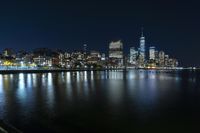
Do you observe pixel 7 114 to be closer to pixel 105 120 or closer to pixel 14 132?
pixel 105 120

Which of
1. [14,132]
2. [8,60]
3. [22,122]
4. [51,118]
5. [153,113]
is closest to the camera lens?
[14,132]

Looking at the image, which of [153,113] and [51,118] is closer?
[51,118]

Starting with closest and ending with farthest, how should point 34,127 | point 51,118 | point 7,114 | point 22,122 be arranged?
point 34,127 → point 22,122 → point 51,118 → point 7,114

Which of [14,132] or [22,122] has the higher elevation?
[14,132]

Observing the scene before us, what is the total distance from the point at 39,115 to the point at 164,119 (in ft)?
31.1

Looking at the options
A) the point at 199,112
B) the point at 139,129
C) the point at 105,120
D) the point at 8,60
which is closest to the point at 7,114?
the point at 105,120

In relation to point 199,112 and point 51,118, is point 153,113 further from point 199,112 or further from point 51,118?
point 51,118

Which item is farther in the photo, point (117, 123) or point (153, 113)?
point (153, 113)

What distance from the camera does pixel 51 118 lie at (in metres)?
22.0

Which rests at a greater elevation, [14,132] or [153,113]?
[14,132]

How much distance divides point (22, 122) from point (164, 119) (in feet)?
33.6

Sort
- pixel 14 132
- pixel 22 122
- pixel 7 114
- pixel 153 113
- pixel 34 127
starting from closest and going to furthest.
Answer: pixel 14 132, pixel 34 127, pixel 22 122, pixel 7 114, pixel 153 113

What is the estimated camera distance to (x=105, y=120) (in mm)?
21531

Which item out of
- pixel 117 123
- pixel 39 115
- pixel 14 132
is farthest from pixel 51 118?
A: pixel 14 132
